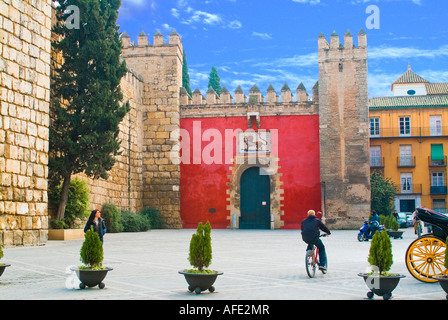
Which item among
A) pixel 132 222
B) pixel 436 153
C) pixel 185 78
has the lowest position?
pixel 132 222

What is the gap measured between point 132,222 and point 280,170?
7.14m

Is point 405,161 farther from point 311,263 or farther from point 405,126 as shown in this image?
point 311,263

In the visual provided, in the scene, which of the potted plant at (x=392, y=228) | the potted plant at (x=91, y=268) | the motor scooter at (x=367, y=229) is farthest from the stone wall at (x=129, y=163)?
the potted plant at (x=91, y=268)

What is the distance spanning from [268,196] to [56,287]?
60.7ft

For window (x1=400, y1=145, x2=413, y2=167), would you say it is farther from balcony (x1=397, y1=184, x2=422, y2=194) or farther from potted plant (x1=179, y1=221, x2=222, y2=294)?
potted plant (x1=179, y1=221, x2=222, y2=294)

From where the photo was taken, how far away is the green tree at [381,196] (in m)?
29.8

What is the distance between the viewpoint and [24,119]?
1240 cm

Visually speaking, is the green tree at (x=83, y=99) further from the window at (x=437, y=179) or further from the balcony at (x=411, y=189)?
the window at (x=437, y=179)

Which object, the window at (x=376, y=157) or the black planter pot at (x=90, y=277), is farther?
the window at (x=376, y=157)

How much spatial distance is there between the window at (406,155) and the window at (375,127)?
6.36 feet

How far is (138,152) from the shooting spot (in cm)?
2473

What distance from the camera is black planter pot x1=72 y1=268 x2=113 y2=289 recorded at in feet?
21.5

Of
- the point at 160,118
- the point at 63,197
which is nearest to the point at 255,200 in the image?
the point at 160,118
